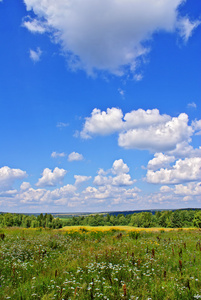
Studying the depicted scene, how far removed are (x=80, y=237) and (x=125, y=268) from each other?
329 inches

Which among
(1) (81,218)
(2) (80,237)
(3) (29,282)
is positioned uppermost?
(3) (29,282)

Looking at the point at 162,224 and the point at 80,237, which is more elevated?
the point at 80,237

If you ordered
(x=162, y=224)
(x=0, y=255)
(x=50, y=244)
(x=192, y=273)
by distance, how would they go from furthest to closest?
(x=162, y=224) → (x=50, y=244) → (x=0, y=255) → (x=192, y=273)

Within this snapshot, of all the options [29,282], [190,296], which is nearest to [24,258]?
[29,282]

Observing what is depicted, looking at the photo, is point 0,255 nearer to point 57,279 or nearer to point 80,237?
point 57,279

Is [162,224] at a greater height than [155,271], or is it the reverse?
[155,271]

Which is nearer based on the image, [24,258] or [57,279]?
[57,279]

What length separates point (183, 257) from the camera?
8.56 m

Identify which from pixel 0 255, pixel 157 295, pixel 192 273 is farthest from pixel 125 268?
pixel 0 255

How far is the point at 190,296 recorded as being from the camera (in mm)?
5133

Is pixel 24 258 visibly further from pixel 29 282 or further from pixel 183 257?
pixel 183 257

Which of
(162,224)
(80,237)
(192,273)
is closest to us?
(192,273)

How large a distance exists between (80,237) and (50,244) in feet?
12.9

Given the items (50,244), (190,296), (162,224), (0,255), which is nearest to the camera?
(190,296)
